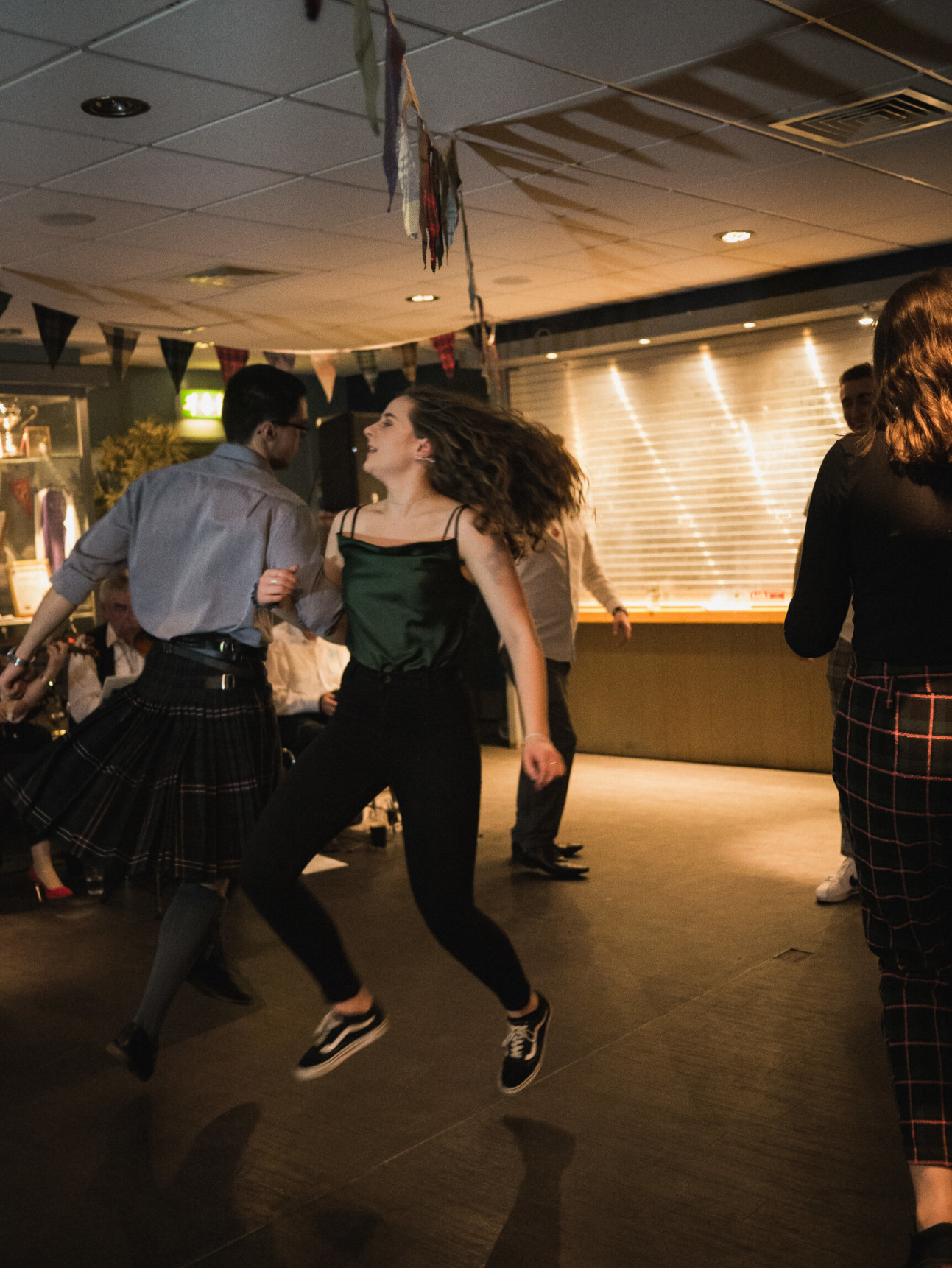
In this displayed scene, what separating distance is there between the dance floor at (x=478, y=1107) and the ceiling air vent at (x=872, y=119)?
2.71m

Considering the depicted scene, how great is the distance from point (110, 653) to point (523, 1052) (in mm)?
2778

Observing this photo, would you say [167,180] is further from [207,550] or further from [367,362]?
[367,362]

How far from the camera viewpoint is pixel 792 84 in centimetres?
382

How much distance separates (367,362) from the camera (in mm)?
8414

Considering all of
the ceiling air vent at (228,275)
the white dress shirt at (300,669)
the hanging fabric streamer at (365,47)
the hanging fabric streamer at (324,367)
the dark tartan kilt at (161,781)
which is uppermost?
the ceiling air vent at (228,275)

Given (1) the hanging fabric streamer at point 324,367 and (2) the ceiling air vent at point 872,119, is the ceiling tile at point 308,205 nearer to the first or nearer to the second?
(2) the ceiling air vent at point 872,119

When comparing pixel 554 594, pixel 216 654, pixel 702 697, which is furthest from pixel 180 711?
pixel 702 697

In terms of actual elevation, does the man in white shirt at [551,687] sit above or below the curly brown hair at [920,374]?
below

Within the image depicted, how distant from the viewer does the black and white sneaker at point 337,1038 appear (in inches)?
100

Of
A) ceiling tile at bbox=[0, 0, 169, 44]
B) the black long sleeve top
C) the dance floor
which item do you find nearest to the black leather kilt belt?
the dance floor

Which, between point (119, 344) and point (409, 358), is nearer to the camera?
point (119, 344)

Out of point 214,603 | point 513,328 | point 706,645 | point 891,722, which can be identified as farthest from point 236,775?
point 513,328

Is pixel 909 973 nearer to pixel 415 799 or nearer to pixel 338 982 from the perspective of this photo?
pixel 415 799

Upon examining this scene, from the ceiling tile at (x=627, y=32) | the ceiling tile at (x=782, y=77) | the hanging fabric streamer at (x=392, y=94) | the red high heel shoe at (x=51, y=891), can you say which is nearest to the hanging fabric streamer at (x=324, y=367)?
the red high heel shoe at (x=51, y=891)
